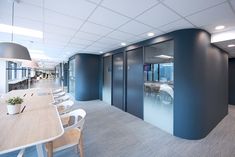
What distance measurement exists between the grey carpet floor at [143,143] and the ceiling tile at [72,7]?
103 inches

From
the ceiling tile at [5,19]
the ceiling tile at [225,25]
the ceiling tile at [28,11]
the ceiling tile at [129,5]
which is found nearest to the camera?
the ceiling tile at [129,5]

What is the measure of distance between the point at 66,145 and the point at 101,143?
1064 millimetres

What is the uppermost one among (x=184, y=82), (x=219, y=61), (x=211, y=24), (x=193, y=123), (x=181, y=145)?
(x=211, y=24)

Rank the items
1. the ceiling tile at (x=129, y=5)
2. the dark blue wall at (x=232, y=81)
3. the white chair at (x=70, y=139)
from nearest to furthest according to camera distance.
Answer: the white chair at (x=70, y=139) → the ceiling tile at (x=129, y=5) → the dark blue wall at (x=232, y=81)

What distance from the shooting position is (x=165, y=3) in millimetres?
1857

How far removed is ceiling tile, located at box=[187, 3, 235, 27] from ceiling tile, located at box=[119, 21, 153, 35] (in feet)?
2.98

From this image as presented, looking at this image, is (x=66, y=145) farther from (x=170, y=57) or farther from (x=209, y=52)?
(x=209, y=52)

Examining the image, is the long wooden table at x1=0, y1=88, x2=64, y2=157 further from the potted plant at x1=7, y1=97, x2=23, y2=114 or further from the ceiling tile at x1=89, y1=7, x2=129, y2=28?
the ceiling tile at x1=89, y1=7, x2=129, y2=28

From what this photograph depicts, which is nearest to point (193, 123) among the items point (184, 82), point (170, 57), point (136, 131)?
point (184, 82)

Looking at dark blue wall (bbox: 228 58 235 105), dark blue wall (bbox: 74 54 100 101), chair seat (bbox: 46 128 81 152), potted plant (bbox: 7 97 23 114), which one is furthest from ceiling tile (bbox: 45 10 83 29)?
dark blue wall (bbox: 228 58 235 105)

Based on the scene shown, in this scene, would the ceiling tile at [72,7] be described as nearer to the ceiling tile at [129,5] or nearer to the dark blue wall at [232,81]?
the ceiling tile at [129,5]

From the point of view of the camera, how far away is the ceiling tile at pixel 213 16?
1964 mm

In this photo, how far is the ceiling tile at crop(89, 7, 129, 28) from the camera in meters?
2.16

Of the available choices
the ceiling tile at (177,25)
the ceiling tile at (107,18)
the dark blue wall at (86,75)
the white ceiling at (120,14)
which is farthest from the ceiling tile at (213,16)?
the dark blue wall at (86,75)
